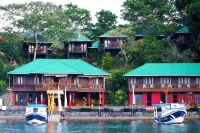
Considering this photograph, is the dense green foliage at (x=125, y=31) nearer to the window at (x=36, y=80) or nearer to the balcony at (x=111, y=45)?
the balcony at (x=111, y=45)

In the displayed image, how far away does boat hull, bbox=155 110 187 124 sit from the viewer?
2660 inches

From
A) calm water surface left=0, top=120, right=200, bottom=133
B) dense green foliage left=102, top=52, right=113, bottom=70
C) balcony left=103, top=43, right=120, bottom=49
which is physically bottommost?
calm water surface left=0, top=120, right=200, bottom=133

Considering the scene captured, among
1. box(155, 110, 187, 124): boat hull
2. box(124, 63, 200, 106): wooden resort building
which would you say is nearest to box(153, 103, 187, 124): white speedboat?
box(155, 110, 187, 124): boat hull

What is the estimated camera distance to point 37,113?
68.2 meters

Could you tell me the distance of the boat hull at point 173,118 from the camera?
222 feet

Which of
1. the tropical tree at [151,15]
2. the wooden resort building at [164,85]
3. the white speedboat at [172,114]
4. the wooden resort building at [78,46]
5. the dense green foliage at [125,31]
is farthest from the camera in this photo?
the wooden resort building at [78,46]

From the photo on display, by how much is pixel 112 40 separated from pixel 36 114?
28.5 meters

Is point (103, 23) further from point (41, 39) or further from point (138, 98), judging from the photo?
point (138, 98)

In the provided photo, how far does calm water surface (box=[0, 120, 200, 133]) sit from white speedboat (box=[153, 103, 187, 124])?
896 mm

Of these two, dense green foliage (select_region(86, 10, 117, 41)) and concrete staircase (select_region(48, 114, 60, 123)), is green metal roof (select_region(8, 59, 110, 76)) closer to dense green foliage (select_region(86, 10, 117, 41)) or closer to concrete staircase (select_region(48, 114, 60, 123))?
concrete staircase (select_region(48, 114, 60, 123))

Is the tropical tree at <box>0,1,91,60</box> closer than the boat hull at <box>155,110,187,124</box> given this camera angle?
No

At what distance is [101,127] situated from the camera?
207 ft

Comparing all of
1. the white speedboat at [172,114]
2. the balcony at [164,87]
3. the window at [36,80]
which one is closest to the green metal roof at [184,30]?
the balcony at [164,87]

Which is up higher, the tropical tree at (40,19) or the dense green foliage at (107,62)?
the tropical tree at (40,19)
